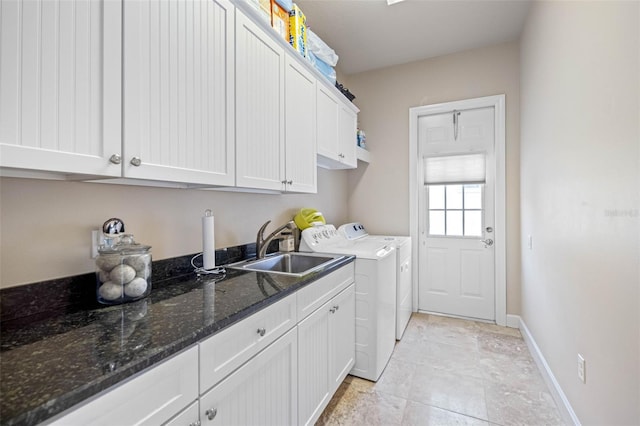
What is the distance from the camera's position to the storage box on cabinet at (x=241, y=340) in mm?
908

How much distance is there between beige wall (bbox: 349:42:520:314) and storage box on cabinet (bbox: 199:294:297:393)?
236 centimetres

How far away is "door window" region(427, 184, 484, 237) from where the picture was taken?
10.4 ft

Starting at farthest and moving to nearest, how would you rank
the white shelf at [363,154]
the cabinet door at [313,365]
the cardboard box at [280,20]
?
the white shelf at [363,154] < the cardboard box at [280,20] < the cabinet door at [313,365]

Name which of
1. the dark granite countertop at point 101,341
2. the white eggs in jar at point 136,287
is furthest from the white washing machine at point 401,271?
the white eggs in jar at point 136,287

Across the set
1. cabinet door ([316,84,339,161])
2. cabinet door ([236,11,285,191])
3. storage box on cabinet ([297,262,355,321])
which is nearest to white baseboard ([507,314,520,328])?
storage box on cabinet ([297,262,355,321])

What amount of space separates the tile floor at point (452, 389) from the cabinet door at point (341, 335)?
18 cm

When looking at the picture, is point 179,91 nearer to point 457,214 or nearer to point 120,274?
point 120,274

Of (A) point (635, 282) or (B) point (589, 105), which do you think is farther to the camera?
(B) point (589, 105)

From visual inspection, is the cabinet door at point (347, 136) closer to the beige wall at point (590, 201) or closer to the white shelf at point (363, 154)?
the white shelf at point (363, 154)

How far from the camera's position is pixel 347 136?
2.82m

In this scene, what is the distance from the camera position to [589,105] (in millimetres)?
1397

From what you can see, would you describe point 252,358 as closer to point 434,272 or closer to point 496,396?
point 496,396

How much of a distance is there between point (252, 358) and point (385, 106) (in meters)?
3.14

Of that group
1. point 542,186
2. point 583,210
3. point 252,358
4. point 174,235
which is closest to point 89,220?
point 174,235
